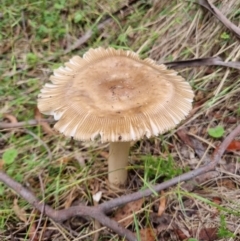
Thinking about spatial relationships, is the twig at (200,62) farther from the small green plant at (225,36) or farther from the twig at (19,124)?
the twig at (19,124)

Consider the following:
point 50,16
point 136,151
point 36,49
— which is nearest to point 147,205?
point 136,151

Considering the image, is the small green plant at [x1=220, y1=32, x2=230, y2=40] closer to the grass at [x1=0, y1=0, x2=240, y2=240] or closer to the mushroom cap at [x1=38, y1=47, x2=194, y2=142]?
the grass at [x1=0, y1=0, x2=240, y2=240]

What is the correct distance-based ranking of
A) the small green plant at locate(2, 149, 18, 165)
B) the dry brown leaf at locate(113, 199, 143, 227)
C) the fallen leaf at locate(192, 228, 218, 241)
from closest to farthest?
the fallen leaf at locate(192, 228, 218, 241)
the dry brown leaf at locate(113, 199, 143, 227)
the small green plant at locate(2, 149, 18, 165)

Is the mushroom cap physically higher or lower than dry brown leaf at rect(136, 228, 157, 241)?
higher

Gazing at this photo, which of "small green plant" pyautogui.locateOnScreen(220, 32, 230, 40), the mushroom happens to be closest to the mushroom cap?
the mushroom

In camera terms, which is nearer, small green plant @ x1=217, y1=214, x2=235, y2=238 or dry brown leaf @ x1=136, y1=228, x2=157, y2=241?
small green plant @ x1=217, y1=214, x2=235, y2=238

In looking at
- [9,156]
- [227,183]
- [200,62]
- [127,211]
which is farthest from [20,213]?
[200,62]

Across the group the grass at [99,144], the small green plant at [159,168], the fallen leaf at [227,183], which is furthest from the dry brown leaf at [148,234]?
the fallen leaf at [227,183]
